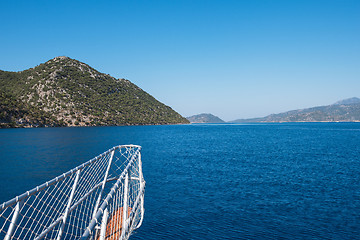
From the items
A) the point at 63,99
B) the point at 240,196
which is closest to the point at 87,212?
the point at 240,196

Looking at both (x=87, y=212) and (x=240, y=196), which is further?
(x=240, y=196)

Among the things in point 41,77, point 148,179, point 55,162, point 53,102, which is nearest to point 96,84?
point 41,77

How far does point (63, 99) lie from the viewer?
136500 mm

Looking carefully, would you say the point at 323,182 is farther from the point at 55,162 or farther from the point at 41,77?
the point at 41,77

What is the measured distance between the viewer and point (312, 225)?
13586 mm

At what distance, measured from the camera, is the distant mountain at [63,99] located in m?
106

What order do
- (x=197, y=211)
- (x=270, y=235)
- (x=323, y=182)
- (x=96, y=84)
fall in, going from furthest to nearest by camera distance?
(x=96, y=84) < (x=323, y=182) < (x=197, y=211) < (x=270, y=235)

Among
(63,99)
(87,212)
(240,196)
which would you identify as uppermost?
(63,99)

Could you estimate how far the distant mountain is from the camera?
4181 inches

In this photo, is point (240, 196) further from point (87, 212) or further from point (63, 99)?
point (63, 99)

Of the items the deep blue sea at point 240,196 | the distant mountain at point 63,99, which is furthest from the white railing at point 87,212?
the distant mountain at point 63,99

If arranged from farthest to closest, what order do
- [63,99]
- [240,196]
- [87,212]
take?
1. [63,99]
2. [240,196]
3. [87,212]

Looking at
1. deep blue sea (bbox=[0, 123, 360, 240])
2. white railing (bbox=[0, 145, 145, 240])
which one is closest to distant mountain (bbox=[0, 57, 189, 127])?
deep blue sea (bbox=[0, 123, 360, 240])

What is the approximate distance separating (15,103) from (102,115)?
48.6 metres
